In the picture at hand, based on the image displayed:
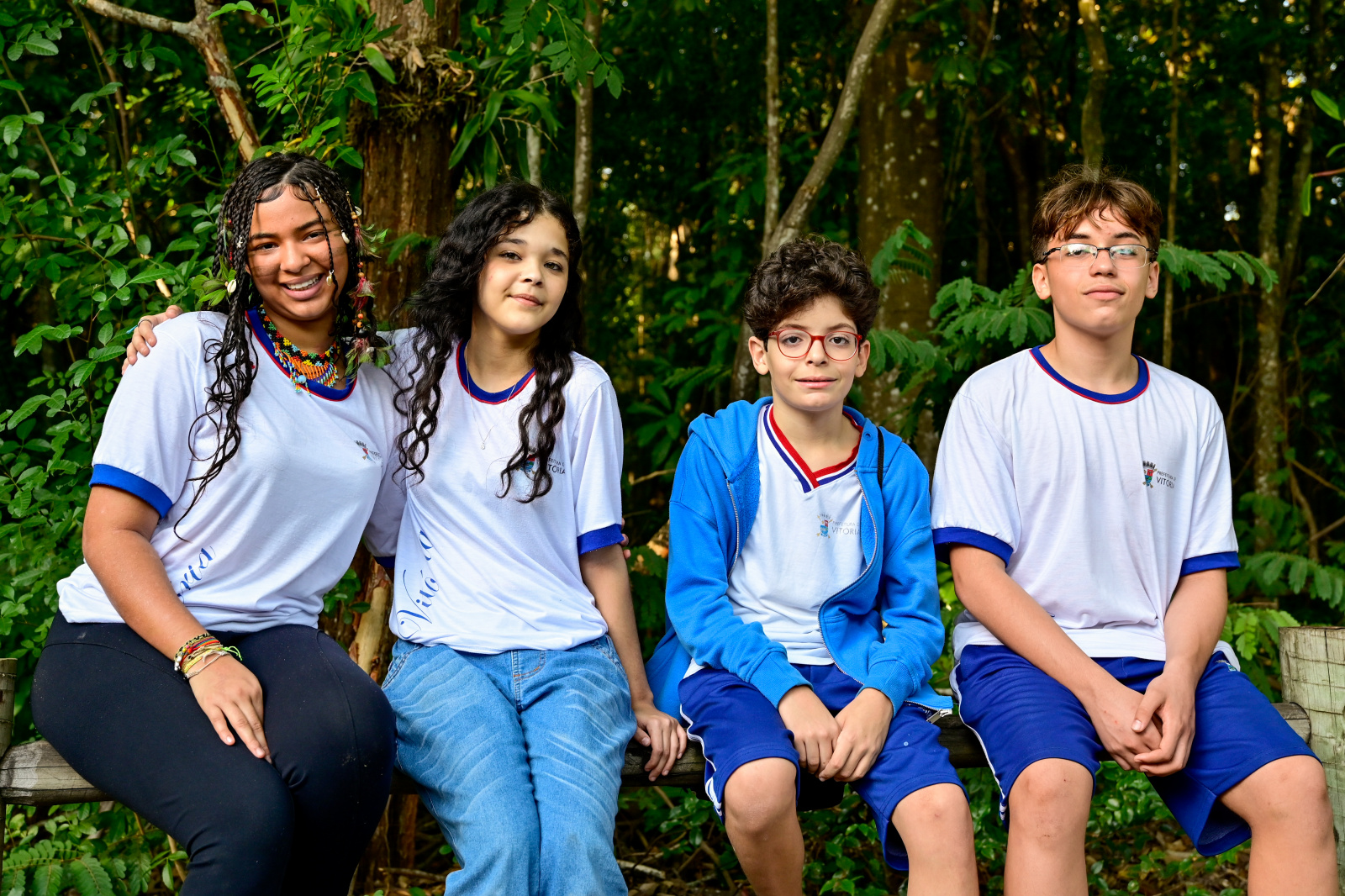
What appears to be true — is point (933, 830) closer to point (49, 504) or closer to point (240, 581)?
point (240, 581)

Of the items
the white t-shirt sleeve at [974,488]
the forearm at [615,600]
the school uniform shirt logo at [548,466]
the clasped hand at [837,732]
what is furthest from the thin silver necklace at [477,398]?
the white t-shirt sleeve at [974,488]

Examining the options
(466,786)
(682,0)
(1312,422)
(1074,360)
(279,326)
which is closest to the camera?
(466,786)

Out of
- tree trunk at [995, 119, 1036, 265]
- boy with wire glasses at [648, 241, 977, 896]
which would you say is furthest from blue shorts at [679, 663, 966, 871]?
tree trunk at [995, 119, 1036, 265]

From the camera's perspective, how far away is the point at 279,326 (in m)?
2.43

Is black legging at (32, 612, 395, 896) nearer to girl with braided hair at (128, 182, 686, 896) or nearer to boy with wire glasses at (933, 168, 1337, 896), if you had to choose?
girl with braided hair at (128, 182, 686, 896)

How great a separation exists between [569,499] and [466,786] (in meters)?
0.72

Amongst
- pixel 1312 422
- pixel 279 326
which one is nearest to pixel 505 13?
pixel 279 326

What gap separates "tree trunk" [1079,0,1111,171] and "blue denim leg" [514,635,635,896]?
11.9ft

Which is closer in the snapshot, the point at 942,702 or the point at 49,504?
the point at 942,702

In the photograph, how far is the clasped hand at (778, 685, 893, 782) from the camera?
7.27 ft

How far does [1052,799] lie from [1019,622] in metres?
0.42

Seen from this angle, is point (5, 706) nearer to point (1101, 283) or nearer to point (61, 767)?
point (61, 767)

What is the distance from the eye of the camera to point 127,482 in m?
2.12

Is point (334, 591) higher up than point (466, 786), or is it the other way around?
point (334, 591)
